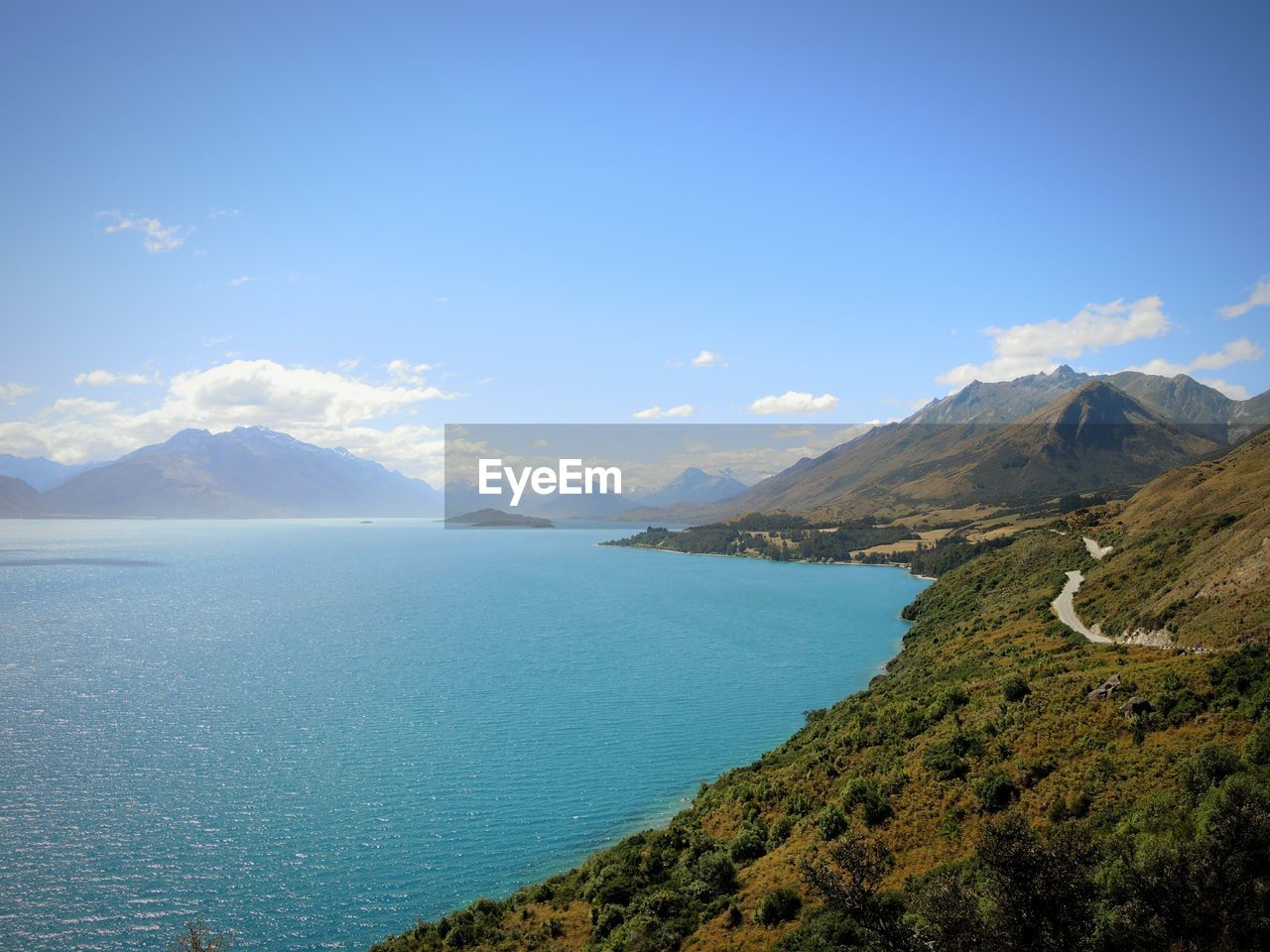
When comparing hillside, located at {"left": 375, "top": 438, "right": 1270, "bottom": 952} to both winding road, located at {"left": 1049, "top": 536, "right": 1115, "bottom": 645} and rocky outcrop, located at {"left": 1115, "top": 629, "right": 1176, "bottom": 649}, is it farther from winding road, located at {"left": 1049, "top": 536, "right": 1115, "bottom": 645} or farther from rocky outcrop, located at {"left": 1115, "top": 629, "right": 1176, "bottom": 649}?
winding road, located at {"left": 1049, "top": 536, "right": 1115, "bottom": 645}

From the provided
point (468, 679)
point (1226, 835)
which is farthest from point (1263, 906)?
point (468, 679)

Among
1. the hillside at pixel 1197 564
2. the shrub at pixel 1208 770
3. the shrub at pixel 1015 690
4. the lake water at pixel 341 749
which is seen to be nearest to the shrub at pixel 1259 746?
the shrub at pixel 1208 770

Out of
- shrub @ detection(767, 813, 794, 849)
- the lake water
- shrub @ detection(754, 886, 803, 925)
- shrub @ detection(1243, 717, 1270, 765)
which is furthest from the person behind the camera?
the lake water

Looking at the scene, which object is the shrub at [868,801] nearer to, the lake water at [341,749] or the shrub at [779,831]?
the shrub at [779,831]

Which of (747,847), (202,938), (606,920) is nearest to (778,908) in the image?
(747,847)

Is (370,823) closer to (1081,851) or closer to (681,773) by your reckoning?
(681,773)

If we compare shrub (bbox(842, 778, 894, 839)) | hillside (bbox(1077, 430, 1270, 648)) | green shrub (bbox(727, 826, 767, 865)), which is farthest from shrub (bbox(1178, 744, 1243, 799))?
hillside (bbox(1077, 430, 1270, 648))
